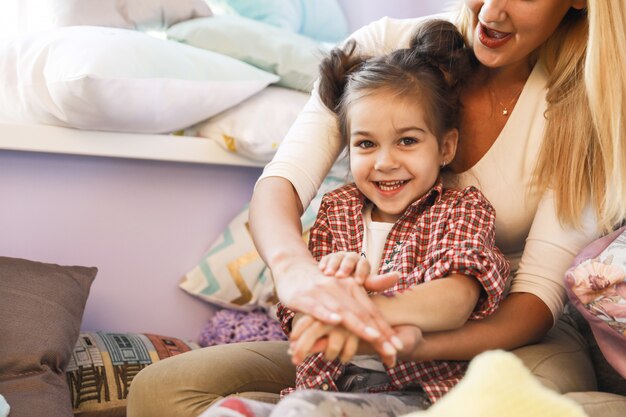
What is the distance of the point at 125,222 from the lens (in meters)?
1.90

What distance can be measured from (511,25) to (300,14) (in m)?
1.12

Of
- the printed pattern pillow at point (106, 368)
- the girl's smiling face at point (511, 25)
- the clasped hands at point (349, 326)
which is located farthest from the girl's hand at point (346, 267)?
the printed pattern pillow at point (106, 368)

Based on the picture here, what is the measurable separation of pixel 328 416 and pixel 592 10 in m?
0.74

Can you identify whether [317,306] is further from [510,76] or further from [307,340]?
[510,76]

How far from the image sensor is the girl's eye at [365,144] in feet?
4.41

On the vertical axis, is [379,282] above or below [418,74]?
below

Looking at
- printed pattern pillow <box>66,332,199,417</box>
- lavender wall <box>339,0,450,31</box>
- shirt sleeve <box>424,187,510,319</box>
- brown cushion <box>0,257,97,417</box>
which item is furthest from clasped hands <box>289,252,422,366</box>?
lavender wall <box>339,0,450,31</box>

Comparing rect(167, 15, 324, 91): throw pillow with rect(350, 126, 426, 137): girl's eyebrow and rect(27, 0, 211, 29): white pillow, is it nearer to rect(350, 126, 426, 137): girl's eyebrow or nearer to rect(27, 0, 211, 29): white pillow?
rect(27, 0, 211, 29): white pillow

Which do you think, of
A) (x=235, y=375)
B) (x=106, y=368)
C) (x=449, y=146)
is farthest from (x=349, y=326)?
(x=106, y=368)

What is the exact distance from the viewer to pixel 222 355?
1.31 m

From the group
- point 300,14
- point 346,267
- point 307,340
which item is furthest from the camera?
point 300,14

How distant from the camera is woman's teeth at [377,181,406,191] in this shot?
4.34 ft

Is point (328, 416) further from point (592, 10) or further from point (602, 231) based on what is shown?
point (592, 10)

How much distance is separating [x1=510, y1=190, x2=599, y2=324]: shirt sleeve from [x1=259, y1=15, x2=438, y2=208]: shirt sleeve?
39 centimetres
